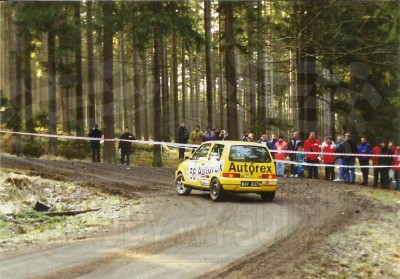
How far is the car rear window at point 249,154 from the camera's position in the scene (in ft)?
48.0

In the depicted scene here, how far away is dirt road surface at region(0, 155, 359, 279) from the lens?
801 centimetres

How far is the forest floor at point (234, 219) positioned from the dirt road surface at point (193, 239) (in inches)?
1.7

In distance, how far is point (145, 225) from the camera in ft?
37.9

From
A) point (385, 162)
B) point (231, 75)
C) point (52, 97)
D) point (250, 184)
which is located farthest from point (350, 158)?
point (52, 97)

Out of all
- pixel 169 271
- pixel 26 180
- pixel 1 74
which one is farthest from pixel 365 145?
pixel 1 74

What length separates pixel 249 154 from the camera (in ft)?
48.5

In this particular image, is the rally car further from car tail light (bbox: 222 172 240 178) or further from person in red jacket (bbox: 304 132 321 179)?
person in red jacket (bbox: 304 132 321 179)

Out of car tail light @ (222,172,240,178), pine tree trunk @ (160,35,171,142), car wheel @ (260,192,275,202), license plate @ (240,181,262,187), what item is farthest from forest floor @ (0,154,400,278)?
pine tree trunk @ (160,35,171,142)

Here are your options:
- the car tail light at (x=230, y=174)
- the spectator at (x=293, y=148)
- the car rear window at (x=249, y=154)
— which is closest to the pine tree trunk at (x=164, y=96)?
the spectator at (x=293, y=148)

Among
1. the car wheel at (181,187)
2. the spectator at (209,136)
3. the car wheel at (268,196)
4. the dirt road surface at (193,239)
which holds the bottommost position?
the dirt road surface at (193,239)

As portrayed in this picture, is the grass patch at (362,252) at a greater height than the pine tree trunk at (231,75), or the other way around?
the pine tree trunk at (231,75)

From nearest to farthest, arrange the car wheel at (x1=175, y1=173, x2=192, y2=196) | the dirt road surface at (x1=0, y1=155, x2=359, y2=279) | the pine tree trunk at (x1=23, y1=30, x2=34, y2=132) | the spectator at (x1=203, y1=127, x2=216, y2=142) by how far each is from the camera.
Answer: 1. the dirt road surface at (x1=0, y1=155, x2=359, y2=279)
2. the car wheel at (x1=175, y1=173, x2=192, y2=196)
3. the spectator at (x1=203, y1=127, x2=216, y2=142)
4. the pine tree trunk at (x1=23, y1=30, x2=34, y2=132)

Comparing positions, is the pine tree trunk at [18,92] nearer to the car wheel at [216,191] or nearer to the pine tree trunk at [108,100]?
the pine tree trunk at [108,100]

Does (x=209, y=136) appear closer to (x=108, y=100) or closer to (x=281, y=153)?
(x=281, y=153)
